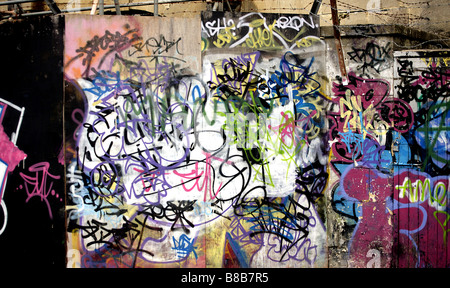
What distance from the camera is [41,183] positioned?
4746 millimetres

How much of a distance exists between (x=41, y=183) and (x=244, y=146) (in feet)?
9.97

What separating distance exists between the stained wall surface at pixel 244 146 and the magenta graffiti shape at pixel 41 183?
0.08ft

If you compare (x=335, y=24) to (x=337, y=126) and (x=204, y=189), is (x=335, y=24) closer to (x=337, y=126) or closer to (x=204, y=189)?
(x=337, y=126)

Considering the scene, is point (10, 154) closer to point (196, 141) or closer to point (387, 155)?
point (196, 141)

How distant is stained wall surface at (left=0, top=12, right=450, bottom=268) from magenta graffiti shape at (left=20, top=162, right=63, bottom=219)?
2cm

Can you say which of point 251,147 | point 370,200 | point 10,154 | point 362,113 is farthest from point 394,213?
point 10,154

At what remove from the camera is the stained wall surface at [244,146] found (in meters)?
4.72

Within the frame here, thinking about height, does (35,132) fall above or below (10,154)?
above

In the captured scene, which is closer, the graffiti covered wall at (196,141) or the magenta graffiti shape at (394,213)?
the graffiti covered wall at (196,141)

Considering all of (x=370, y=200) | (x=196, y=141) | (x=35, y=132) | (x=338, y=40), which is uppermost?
(x=338, y=40)

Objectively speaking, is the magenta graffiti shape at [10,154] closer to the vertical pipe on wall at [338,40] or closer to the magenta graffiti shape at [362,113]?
the magenta graffiti shape at [362,113]

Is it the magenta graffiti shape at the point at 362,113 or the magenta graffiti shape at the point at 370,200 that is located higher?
the magenta graffiti shape at the point at 362,113

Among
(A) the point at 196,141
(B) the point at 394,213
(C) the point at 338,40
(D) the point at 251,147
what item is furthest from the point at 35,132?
(B) the point at 394,213

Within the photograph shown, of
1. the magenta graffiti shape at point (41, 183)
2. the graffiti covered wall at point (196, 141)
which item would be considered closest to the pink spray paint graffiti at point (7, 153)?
the magenta graffiti shape at point (41, 183)
